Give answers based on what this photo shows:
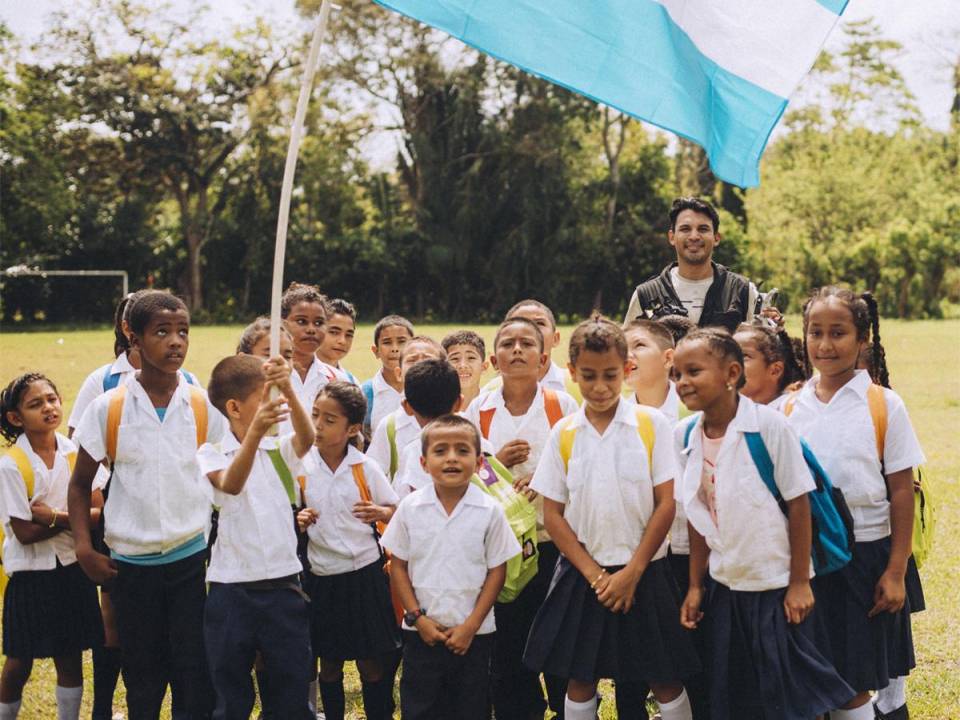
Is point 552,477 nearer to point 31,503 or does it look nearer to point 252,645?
point 252,645

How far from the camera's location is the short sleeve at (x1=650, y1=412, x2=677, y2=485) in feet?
10.9

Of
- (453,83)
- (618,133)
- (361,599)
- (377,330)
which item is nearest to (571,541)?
(361,599)

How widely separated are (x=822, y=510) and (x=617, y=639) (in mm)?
746

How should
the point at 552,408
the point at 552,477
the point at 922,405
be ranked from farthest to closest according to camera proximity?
1. the point at 922,405
2. the point at 552,408
3. the point at 552,477

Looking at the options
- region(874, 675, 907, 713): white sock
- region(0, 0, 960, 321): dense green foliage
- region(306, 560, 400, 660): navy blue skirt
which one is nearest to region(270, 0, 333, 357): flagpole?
region(306, 560, 400, 660): navy blue skirt

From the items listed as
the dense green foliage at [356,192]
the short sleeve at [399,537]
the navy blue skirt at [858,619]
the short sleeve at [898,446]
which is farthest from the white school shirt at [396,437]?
the dense green foliage at [356,192]

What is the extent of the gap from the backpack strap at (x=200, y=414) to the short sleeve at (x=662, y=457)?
149 centimetres

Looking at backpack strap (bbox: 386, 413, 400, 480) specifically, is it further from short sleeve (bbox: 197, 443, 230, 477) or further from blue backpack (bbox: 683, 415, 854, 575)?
blue backpack (bbox: 683, 415, 854, 575)

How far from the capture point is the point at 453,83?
35625mm

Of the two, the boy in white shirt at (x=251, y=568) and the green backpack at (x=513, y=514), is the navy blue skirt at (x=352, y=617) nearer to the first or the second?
the boy in white shirt at (x=251, y=568)

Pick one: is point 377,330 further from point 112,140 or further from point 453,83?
point 112,140

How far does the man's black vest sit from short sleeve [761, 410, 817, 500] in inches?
67.4

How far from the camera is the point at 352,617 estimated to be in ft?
12.0

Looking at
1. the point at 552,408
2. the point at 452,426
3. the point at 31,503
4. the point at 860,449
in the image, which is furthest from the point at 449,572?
the point at 31,503
